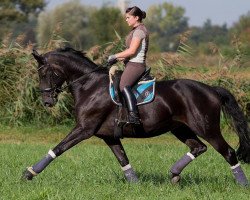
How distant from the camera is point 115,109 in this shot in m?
9.66

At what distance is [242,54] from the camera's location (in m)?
18.9

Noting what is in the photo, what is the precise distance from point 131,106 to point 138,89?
31 centimetres

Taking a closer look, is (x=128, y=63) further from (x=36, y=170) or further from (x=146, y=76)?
(x=36, y=170)

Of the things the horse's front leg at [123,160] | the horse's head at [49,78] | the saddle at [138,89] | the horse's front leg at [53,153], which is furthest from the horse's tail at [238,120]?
the horse's head at [49,78]

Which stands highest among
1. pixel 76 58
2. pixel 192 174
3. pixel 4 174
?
pixel 76 58

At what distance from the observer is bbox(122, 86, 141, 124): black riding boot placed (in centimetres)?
937

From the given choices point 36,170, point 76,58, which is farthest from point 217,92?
point 36,170

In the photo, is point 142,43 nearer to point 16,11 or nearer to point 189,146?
point 189,146

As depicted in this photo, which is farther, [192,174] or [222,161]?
[222,161]

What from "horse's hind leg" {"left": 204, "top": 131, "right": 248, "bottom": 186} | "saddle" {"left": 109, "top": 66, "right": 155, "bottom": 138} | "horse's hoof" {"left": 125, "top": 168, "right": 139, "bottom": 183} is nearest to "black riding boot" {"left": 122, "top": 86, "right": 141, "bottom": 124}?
"saddle" {"left": 109, "top": 66, "right": 155, "bottom": 138}

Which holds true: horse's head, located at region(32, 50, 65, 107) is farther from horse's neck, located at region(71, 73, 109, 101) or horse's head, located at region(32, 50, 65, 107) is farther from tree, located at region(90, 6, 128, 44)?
tree, located at region(90, 6, 128, 44)

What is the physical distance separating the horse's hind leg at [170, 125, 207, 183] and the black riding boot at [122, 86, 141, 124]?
918mm

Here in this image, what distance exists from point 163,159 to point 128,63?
330 cm

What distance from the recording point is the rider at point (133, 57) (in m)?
9.38
